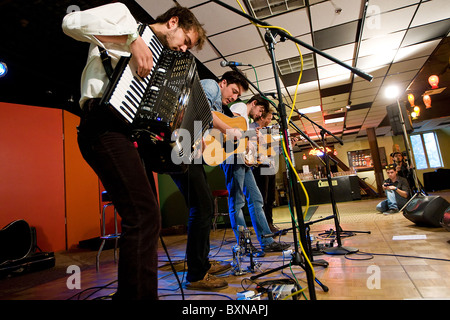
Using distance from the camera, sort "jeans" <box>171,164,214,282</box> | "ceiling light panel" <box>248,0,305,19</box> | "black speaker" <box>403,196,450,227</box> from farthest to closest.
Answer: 1. "ceiling light panel" <box>248,0,305,19</box>
2. "black speaker" <box>403,196,450,227</box>
3. "jeans" <box>171,164,214,282</box>

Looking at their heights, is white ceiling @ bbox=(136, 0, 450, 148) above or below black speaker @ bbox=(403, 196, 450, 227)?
above

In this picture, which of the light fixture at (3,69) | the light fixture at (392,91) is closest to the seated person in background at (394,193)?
the light fixture at (392,91)

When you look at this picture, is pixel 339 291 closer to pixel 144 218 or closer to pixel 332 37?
pixel 144 218

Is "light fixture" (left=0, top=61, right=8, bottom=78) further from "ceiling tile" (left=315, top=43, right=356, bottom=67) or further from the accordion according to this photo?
"ceiling tile" (left=315, top=43, right=356, bottom=67)

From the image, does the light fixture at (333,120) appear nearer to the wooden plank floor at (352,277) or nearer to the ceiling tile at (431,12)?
the ceiling tile at (431,12)

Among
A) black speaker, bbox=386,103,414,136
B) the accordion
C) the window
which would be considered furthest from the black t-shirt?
the window

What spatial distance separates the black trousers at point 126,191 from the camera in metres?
0.96

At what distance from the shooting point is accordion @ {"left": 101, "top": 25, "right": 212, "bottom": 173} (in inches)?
39.6

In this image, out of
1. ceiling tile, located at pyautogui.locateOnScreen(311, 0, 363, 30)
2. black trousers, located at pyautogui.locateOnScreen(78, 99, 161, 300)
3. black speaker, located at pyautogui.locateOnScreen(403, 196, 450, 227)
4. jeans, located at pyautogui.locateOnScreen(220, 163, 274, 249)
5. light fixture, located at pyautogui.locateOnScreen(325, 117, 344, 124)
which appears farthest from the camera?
light fixture, located at pyautogui.locateOnScreen(325, 117, 344, 124)

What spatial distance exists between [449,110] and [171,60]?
13510mm

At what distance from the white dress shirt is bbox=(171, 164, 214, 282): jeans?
877mm

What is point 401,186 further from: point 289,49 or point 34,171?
point 34,171

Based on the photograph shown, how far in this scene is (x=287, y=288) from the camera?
4.59ft
